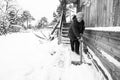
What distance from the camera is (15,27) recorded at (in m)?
30.2

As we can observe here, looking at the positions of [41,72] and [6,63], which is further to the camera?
[6,63]

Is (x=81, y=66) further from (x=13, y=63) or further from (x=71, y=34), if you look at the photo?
(x=13, y=63)

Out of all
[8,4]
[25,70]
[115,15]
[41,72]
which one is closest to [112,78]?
[115,15]

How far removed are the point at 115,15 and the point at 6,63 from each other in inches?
112

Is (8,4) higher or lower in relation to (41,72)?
higher

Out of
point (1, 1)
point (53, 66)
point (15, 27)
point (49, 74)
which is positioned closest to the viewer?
point (49, 74)

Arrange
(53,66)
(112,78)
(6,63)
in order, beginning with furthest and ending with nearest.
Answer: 1. (53,66)
2. (6,63)
3. (112,78)

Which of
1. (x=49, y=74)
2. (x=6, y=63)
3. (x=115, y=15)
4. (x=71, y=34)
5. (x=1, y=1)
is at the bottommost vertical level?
(x=49, y=74)

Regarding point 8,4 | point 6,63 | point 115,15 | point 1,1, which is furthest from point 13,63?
point 8,4

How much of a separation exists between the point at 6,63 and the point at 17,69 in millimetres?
472

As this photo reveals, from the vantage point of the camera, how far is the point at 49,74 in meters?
2.95

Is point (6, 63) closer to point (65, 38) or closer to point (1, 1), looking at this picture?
point (65, 38)

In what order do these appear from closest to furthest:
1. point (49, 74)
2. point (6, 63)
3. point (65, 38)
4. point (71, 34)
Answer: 1. point (49, 74)
2. point (6, 63)
3. point (71, 34)
4. point (65, 38)

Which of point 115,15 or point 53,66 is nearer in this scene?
point 115,15
